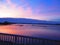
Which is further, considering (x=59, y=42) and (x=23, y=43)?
(x=23, y=43)

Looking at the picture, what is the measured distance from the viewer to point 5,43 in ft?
24.3

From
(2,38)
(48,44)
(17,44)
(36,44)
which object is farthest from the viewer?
(2,38)

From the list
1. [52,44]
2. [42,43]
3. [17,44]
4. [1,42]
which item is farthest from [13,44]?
[52,44]

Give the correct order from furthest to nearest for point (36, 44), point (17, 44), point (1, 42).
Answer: point (1, 42) → point (17, 44) → point (36, 44)

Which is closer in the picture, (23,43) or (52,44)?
(52,44)

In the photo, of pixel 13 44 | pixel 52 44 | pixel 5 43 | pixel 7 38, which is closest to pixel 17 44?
pixel 13 44

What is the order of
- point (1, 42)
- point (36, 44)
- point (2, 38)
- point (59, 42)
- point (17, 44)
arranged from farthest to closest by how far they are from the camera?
point (2, 38), point (1, 42), point (17, 44), point (36, 44), point (59, 42)

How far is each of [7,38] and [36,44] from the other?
7.92ft

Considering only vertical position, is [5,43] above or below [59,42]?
below

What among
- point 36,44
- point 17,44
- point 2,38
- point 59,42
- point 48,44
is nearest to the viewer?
point 59,42

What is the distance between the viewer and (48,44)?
6023 millimetres

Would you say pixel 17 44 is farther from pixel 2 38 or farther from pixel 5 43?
pixel 2 38

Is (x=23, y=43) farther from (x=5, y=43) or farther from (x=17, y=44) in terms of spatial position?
(x=5, y=43)

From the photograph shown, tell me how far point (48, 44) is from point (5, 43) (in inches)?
104
